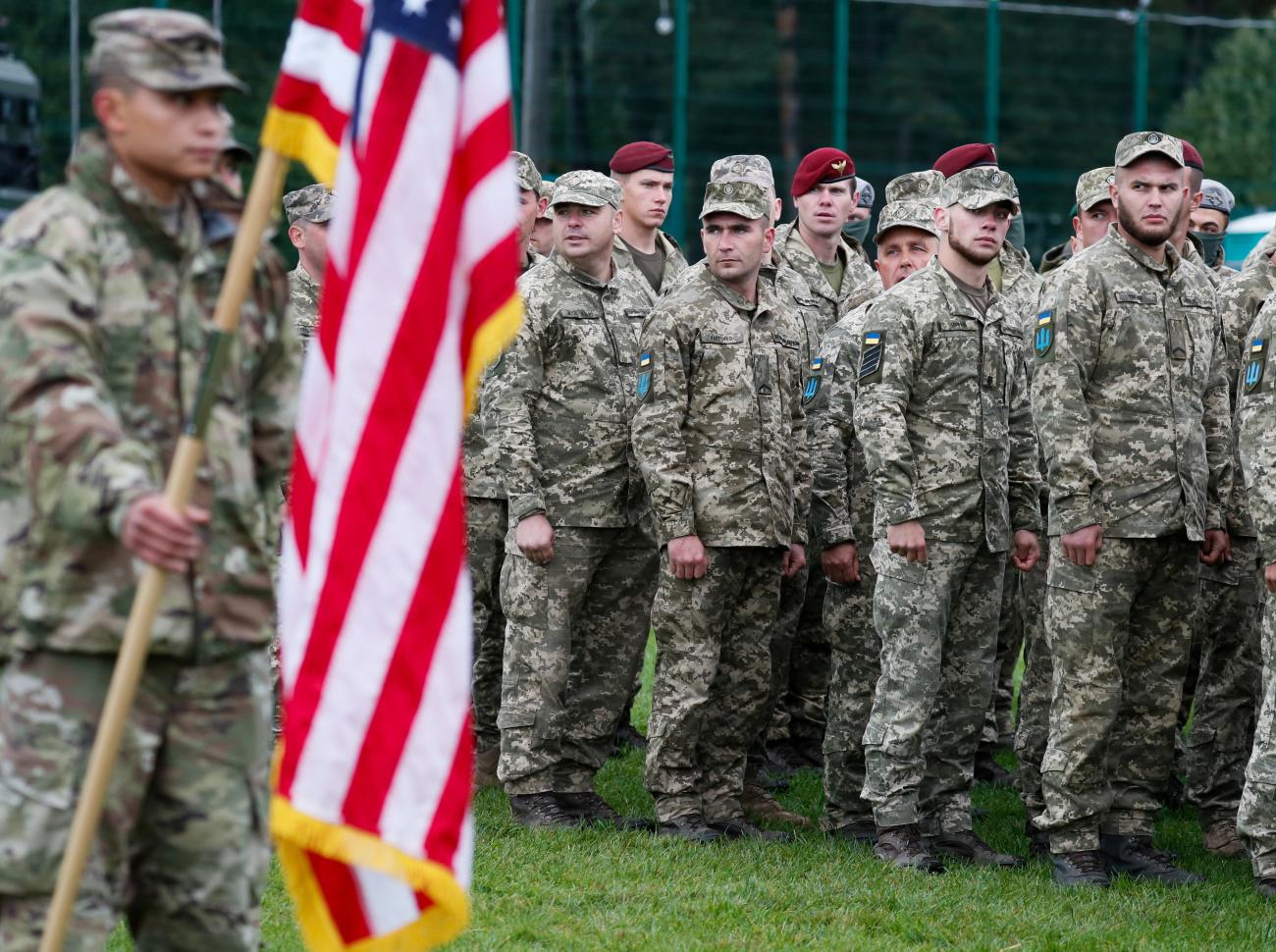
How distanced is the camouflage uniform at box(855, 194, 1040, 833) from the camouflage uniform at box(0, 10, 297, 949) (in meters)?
3.76

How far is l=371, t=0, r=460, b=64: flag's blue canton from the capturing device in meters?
4.05

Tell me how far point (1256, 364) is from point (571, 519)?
2.76 metres

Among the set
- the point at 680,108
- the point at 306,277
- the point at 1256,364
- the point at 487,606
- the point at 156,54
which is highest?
the point at 680,108

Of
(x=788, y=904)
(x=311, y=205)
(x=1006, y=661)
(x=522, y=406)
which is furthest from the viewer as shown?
(x=1006, y=661)

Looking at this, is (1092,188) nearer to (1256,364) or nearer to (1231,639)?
(1231,639)

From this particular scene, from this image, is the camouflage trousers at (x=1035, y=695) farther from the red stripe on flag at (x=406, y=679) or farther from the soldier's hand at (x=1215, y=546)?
the red stripe on flag at (x=406, y=679)

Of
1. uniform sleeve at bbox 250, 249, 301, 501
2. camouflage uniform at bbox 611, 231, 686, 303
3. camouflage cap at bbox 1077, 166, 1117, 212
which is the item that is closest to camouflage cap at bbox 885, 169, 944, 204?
camouflage cap at bbox 1077, 166, 1117, 212

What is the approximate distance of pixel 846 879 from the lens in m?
7.18

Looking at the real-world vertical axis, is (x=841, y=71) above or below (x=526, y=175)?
above

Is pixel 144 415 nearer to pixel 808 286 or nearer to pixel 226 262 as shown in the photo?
pixel 226 262

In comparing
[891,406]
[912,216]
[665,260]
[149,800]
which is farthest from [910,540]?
[149,800]

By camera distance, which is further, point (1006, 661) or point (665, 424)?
point (1006, 661)

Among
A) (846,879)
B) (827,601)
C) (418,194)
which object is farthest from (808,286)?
(418,194)

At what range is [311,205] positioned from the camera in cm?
827
